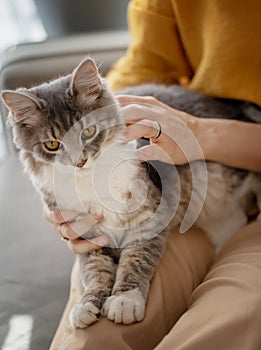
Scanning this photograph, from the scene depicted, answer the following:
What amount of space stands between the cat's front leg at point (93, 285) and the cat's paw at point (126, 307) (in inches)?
1.1

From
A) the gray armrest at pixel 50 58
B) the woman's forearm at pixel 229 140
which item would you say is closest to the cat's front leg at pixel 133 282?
the woman's forearm at pixel 229 140

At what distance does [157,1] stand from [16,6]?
1.15 meters

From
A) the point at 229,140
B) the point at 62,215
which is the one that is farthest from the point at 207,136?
the point at 62,215

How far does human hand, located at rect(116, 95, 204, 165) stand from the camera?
1084mm

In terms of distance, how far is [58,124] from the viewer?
3.29ft

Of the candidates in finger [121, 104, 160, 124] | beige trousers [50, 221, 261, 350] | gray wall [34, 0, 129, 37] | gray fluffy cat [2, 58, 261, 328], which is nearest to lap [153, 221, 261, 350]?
beige trousers [50, 221, 261, 350]

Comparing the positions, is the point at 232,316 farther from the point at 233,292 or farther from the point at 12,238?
the point at 12,238

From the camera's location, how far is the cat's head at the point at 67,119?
1.00m

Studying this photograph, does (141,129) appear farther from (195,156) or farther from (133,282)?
(133,282)

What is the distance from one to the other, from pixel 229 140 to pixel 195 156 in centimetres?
9

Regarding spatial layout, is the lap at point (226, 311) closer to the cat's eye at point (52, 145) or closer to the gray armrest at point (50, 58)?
the cat's eye at point (52, 145)

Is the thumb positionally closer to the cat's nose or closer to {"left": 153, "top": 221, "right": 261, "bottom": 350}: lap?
the cat's nose

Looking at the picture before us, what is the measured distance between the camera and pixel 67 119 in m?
1.01

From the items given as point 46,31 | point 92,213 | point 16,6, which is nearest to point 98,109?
point 92,213
